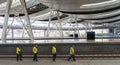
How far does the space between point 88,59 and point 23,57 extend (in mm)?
5918

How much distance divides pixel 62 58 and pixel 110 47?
4462 mm

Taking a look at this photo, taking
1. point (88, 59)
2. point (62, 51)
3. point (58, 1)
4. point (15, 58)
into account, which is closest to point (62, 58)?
point (62, 51)

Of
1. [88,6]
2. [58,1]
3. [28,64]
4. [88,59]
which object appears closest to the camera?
[28,64]

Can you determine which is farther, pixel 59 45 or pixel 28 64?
pixel 59 45

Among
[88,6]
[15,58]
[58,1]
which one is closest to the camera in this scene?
[15,58]

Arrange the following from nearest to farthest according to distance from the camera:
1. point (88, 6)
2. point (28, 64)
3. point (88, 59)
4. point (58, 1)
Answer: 1. point (28, 64)
2. point (88, 59)
3. point (58, 1)
4. point (88, 6)

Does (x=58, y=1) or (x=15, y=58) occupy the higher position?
(x=58, y=1)

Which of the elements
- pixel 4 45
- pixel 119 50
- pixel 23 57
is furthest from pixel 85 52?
pixel 4 45

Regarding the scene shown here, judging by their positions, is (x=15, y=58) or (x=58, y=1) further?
(x=58, y=1)

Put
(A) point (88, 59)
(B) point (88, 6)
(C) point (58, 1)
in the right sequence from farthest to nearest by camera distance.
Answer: (B) point (88, 6) < (C) point (58, 1) < (A) point (88, 59)

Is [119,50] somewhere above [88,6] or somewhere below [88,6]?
below

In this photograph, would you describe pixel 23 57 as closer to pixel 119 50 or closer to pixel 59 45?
pixel 59 45

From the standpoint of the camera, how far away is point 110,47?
75.0 feet

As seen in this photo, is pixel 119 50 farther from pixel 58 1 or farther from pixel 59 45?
pixel 58 1
